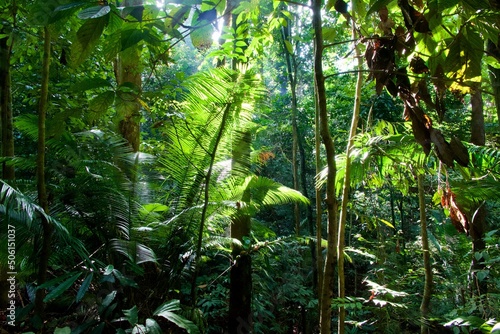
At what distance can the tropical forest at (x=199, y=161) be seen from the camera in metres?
0.84

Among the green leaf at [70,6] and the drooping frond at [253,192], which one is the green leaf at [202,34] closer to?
the green leaf at [70,6]

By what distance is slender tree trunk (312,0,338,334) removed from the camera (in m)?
1.00

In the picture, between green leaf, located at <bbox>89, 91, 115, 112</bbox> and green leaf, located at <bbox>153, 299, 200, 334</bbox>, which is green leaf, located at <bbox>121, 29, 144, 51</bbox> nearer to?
green leaf, located at <bbox>89, 91, 115, 112</bbox>

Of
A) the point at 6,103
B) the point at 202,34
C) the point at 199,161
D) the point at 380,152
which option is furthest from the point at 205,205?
the point at 6,103

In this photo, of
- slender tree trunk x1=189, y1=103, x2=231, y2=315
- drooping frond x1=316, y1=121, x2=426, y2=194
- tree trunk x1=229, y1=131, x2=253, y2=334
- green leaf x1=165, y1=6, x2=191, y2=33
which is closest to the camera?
green leaf x1=165, y1=6, x2=191, y2=33

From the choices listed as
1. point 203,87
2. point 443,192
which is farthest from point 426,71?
point 203,87

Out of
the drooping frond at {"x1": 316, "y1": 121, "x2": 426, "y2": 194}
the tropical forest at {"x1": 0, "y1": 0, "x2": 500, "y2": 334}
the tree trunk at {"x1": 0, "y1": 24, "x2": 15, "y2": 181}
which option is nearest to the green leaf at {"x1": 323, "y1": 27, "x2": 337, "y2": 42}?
the tropical forest at {"x1": 0, "y1": 0, "x2": 500, "y2": 334}

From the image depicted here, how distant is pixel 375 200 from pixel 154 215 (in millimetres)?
4702

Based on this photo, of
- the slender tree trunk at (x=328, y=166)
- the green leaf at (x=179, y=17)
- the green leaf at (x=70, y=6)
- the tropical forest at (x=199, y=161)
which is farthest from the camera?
the slender tree trunk at (x=328, y=166)

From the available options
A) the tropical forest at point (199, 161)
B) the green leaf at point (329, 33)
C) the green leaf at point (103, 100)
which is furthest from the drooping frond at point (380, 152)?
the green leaf at point (103, 100)

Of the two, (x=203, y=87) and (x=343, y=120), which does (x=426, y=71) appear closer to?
(x=203, y=87)

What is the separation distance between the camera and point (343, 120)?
568 centimetres

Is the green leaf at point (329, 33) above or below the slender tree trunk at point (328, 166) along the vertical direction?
above

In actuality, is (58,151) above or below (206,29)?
above
